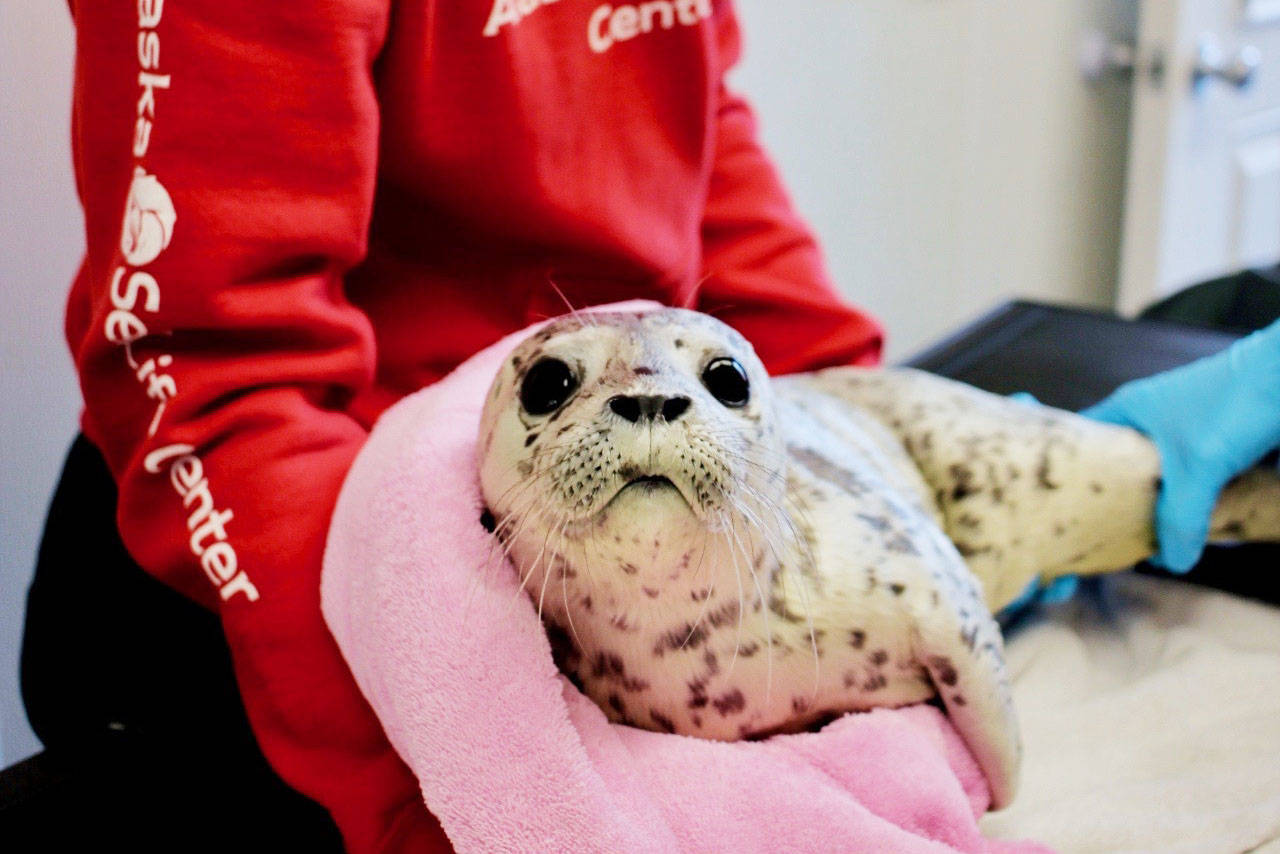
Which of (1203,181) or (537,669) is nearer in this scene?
(537,669)

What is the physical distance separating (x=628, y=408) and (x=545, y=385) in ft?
0.25

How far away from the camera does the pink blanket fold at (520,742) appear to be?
0.69 metres

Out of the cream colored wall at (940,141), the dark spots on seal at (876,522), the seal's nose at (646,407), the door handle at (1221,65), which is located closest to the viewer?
the seal's nose at (646,407)

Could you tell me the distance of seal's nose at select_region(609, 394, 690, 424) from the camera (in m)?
0.64

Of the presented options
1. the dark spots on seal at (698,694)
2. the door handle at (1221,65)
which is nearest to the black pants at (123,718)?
the dark spots on seal at (698,694)

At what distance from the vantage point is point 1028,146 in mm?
2631

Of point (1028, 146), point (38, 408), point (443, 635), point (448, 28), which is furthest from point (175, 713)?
point (1028, 146)

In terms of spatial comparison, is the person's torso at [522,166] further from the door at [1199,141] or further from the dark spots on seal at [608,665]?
the door at [1199,141]

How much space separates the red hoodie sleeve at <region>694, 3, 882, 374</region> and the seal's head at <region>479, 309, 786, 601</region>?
403 mm

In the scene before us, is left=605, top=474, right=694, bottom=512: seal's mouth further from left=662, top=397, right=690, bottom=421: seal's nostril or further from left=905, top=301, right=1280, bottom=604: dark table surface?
left=905, top=301, right=1280, bottom=604: dark table surface

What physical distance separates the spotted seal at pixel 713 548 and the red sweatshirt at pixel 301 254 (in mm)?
164

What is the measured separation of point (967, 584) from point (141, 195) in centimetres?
64

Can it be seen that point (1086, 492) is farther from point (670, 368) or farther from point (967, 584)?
point (670, 368)

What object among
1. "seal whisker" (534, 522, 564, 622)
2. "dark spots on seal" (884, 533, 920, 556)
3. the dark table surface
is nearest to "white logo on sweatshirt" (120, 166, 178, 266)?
"seal whisker" (534, 522, 564, 622)
